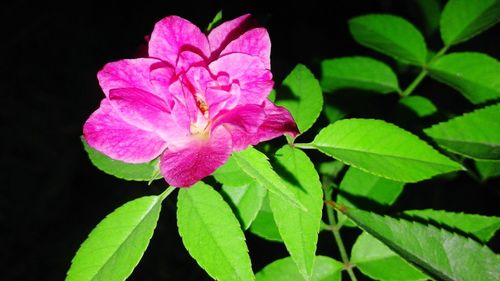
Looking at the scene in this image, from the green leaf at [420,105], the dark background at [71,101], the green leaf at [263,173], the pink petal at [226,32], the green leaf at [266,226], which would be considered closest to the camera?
the green leaf at [263,173]

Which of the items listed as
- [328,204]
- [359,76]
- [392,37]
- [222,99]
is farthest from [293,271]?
[392,37]

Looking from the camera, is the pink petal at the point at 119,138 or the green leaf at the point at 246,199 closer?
the pink petal at the point at 119,138

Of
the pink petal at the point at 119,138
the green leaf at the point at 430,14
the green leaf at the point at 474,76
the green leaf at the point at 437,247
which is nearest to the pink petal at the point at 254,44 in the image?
the pink petal at the point at 119,138

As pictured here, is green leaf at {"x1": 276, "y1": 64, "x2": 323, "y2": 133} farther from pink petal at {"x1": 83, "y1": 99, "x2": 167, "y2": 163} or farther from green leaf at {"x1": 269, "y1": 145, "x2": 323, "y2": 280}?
pink petal at {"x1": 83, "y1": 99, "x2": 167, "y2": 163}

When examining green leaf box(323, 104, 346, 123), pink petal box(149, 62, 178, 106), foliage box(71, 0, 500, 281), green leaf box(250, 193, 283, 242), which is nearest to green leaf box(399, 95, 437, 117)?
foliage box(71, 0, 500, 281)

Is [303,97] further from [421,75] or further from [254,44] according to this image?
[421,75]

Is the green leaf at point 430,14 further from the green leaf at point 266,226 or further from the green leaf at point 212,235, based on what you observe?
the green leaf at point 212,235
